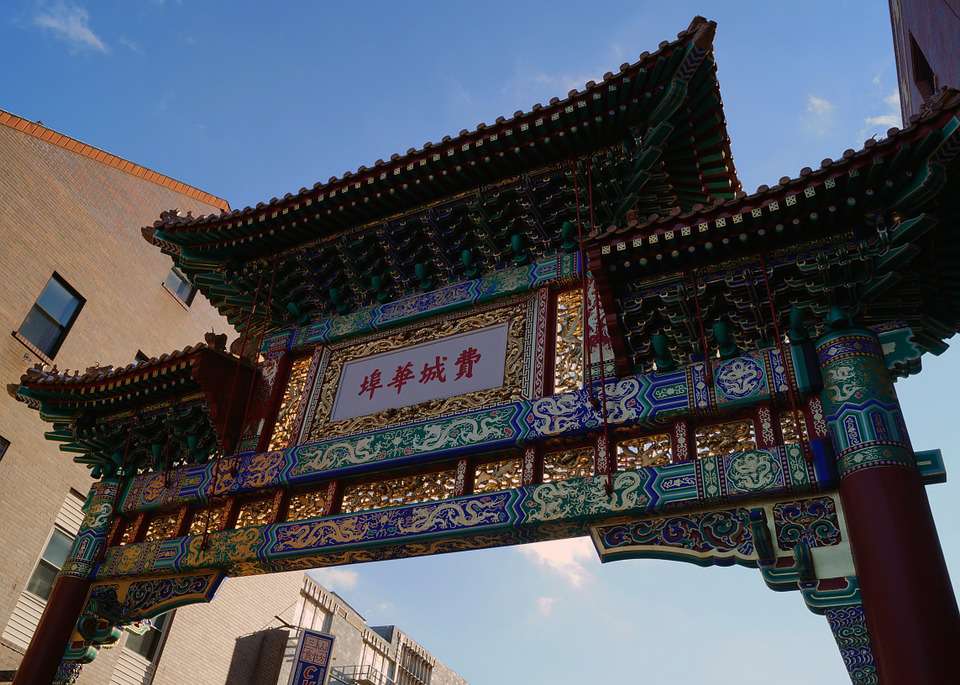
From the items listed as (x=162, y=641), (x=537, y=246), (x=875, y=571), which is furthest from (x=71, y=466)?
(x=875, y=571)

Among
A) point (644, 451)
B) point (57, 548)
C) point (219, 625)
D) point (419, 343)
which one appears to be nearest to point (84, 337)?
point (57, 548)

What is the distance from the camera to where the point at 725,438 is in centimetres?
599

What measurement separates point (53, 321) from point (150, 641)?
5816mm

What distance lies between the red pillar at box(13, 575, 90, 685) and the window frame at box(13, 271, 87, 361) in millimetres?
6186

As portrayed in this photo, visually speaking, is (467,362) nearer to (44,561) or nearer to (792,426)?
(792,426)

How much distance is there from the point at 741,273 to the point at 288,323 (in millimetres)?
5319

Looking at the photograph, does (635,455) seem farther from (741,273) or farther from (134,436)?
(134,436)

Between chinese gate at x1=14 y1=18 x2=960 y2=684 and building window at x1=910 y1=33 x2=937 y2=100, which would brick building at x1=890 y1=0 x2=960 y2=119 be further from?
chinese gate at x1=14 y1=18 x2=960 y2=684

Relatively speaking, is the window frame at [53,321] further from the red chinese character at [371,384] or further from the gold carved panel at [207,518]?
the red chinese character at [371,384]

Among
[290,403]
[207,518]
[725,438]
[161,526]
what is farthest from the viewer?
[290,403]

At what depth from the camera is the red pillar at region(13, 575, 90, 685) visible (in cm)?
734

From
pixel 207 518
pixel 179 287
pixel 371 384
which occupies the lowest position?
pixel 207 518

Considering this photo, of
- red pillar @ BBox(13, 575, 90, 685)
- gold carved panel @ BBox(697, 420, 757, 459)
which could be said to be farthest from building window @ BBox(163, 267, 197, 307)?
gold carved panel @ BBox(697, 420, 757, 459)

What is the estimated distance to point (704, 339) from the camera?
6289 mm
